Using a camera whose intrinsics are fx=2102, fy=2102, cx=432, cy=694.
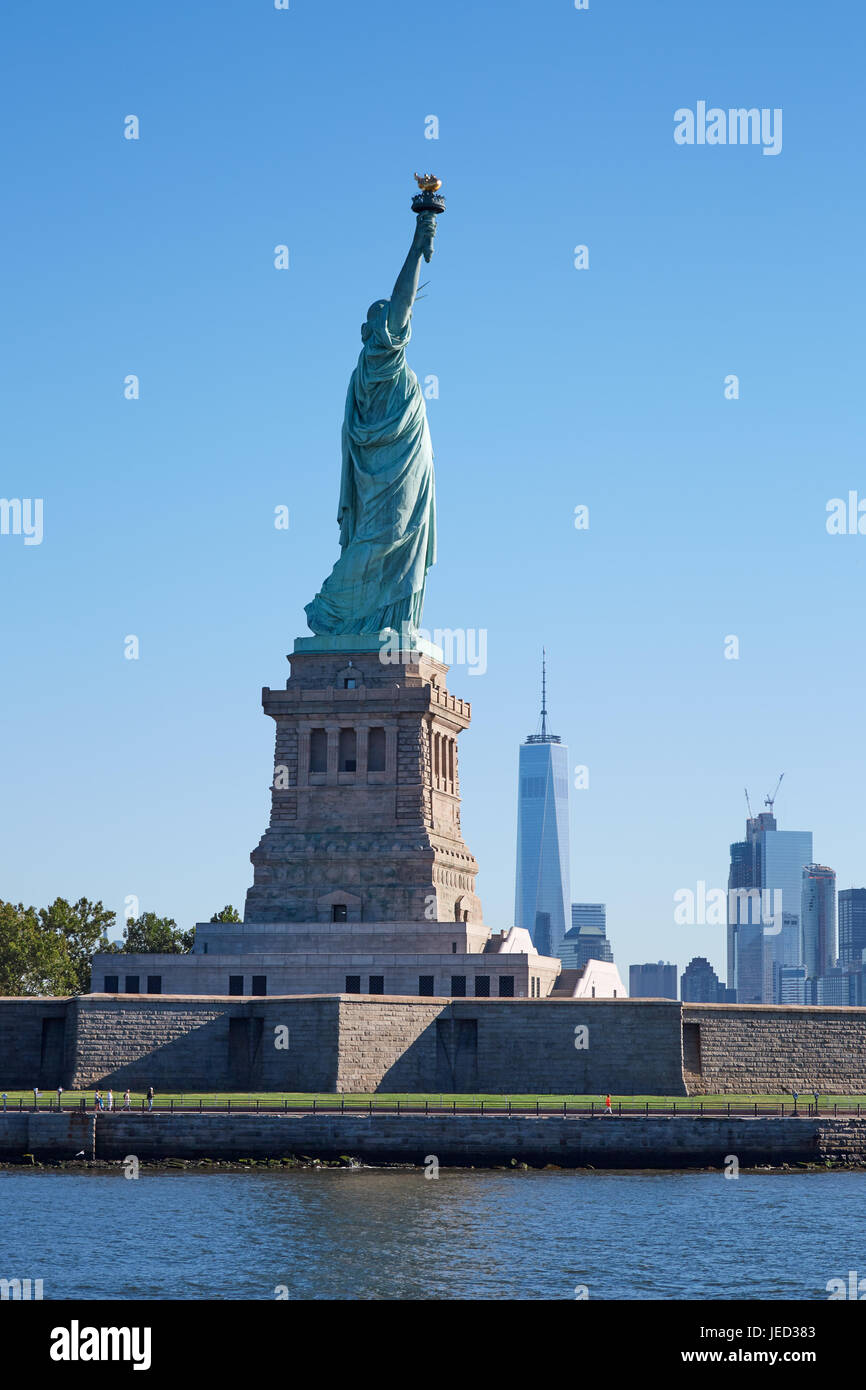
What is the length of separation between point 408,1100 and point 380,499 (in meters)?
27.7

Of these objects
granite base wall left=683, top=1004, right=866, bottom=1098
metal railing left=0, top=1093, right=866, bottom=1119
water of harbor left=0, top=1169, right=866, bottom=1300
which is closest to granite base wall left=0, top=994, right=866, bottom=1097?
granite base wall left=683, top=1004, right=866, bottom=1098

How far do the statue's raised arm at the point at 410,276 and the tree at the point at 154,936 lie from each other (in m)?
38.6

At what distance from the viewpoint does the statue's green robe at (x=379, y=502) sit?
3369 inches

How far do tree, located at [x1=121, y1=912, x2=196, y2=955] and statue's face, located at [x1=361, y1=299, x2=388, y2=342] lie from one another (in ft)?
122

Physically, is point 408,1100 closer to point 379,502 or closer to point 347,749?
point 347,749

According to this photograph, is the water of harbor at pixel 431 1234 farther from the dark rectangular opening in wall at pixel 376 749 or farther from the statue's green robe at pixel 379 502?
the statue's green robe at pixel 379 502

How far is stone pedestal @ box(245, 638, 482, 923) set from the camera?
80812mm

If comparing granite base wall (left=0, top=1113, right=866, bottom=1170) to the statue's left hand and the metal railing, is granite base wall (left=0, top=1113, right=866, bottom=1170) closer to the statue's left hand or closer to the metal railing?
the metal railing

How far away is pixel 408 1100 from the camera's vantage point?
68.1m

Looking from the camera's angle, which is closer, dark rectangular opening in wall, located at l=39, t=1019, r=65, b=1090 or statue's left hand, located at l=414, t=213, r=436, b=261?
dark rectangular opening in wall, located at l=39, t=1019, r=65, b=1090

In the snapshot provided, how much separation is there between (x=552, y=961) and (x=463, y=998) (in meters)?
9.29

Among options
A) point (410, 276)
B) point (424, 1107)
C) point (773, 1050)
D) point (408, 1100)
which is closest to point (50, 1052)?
point (408, 1100)
